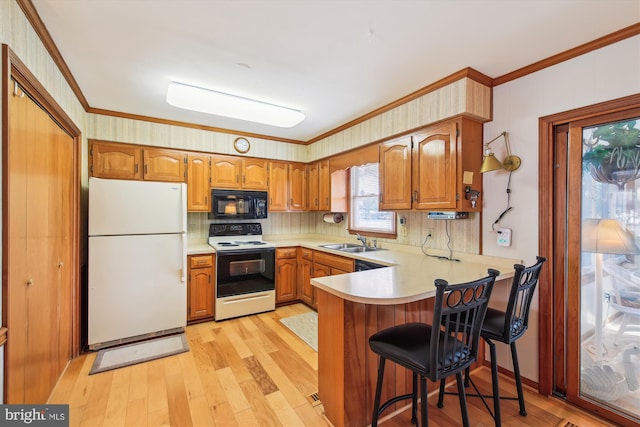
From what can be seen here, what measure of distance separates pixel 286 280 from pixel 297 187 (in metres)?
1.45

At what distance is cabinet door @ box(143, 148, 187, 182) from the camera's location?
3.39 metres

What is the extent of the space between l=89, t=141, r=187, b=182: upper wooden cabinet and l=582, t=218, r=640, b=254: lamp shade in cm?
396

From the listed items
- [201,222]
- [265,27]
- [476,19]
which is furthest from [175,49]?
[201,222]

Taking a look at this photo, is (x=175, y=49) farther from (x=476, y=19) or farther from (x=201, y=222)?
(x=201, y=222)

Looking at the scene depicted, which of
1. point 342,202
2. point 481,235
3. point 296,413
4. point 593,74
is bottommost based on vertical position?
point 296,413

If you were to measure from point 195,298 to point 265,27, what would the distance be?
289 cm

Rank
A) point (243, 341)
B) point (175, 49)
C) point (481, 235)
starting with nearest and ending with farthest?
point (175, 49)
point (481, 235)
point (243, 341)

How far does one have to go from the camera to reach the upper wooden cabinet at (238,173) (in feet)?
12.4

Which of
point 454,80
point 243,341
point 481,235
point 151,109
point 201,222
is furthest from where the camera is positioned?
point 201,222

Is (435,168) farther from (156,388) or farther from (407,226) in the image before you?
(156,388)

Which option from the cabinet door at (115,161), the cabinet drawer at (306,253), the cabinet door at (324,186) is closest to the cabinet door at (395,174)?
the cabinet door at (324,186)

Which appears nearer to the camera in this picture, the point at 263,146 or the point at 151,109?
the point at 151,109

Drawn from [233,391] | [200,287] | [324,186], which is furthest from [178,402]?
[324,186]

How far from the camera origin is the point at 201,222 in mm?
3969
